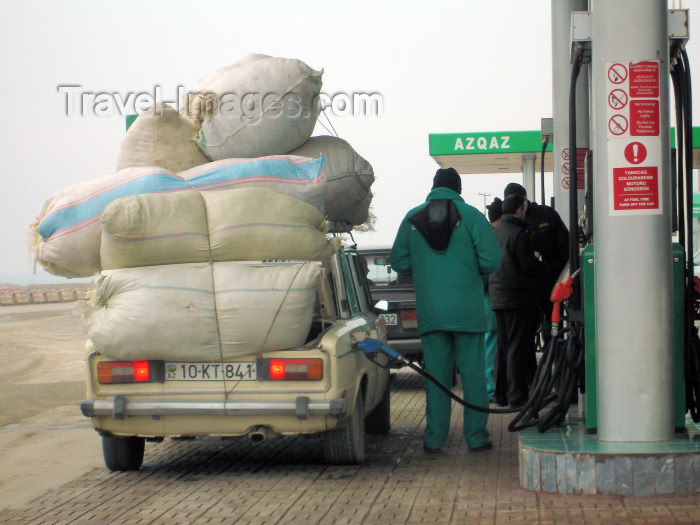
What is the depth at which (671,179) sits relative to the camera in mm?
6094

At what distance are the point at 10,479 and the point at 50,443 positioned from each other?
1562mm

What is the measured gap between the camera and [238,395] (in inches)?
243

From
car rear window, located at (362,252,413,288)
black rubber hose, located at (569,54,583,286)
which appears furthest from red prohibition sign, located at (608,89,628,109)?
car rear window, located at (362,252,413,288)

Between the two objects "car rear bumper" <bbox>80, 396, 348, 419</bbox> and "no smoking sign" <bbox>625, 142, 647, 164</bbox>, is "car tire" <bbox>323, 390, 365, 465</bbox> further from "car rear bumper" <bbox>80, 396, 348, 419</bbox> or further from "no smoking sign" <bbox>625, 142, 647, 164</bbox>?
"no smoking sign" <bbox>625, 142, 647, 164</bbox>

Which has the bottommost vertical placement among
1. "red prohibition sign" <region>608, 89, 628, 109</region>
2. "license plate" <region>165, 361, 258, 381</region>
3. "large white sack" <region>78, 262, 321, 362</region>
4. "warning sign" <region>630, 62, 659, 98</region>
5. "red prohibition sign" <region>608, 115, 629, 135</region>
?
"license plate" <region>165, 361, 258, 381</region>

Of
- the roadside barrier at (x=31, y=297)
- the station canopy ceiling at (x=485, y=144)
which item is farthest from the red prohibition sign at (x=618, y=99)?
the roadside barrier at (x=31, y=297)

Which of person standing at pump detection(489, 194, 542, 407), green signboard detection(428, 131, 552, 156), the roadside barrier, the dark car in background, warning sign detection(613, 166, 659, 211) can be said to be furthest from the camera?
the roadside barrier

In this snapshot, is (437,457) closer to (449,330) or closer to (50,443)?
(449,330)

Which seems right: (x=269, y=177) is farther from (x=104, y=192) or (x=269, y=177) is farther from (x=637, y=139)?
(x=637, y=139)

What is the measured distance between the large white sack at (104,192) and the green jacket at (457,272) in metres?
0.96

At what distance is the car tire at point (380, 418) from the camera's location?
8203 millimetres

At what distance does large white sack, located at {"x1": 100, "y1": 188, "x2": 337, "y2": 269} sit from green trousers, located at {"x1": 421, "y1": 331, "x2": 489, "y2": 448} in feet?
4.87

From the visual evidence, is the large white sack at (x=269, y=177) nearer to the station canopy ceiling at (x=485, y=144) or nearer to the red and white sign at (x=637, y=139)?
the red and white sign at (x=637, y=139)

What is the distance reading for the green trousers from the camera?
23.6 feet
